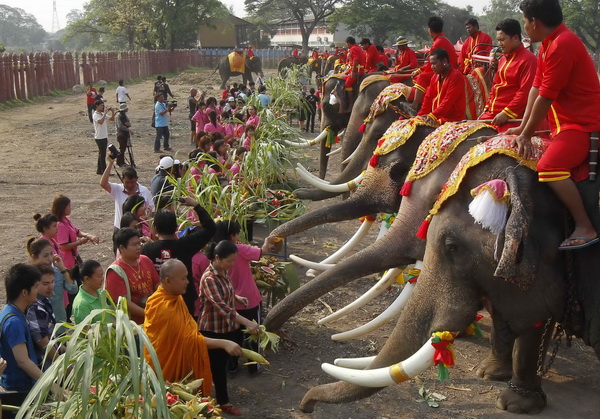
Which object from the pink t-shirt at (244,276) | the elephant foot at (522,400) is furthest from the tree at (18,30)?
the elephant foot at (522,400)

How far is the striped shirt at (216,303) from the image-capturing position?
5055 millimetres

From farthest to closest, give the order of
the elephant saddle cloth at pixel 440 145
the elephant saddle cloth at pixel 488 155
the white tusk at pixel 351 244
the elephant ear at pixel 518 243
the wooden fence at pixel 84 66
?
the wooden fence at pixel 84 66, the white tusk at pixel 351 244, the elephant saddle cloth at pixel 440 145, the elephant saddle cloth at pixel 488 155, the elephant ear at pixel 518 243

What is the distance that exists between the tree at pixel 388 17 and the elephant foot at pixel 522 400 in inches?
1799

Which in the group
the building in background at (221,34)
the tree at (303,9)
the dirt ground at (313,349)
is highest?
the tree at (303,9)

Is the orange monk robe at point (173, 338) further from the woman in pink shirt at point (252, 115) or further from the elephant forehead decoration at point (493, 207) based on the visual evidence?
the woman in pink shirt at point (252, 115)

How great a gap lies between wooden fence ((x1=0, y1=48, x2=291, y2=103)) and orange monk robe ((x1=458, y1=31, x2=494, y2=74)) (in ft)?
62.4

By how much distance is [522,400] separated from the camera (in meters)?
5.08

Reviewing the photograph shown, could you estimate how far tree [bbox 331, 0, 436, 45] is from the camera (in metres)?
49.9

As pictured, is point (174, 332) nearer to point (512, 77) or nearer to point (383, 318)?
point (383, 318)

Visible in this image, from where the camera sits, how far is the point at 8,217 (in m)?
10.5

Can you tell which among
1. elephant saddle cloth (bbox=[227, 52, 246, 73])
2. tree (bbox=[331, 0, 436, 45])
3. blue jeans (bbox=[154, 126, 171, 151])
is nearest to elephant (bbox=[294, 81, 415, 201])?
blue jeans (bbox=[154, 126, 171, 151])

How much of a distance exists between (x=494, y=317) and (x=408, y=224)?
41.7 inches

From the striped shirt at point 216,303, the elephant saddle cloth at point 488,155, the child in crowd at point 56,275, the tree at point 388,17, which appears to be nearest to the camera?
the elephant saddle cloth at point 488,155

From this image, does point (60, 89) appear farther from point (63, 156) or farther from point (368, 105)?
point (368, 105)
